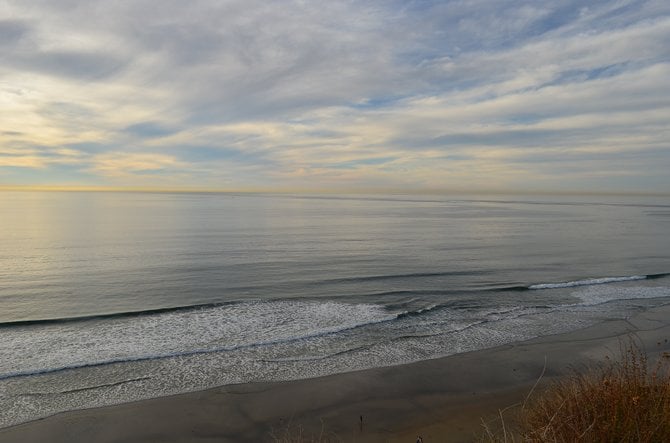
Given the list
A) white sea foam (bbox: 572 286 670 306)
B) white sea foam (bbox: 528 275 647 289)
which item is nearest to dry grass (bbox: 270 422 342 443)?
white sea foam (bbox: 572 286 670 306)

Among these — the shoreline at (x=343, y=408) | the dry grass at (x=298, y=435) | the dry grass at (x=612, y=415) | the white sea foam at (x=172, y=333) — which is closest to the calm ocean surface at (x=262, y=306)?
the white sea foam at (x=172, y=333)

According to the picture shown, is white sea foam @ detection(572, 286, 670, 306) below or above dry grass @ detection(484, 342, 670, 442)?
below

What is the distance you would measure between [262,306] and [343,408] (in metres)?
8.50

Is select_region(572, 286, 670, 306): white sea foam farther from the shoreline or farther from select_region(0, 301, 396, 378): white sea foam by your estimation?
select_region(0, 301, 396, 378): white sea foam

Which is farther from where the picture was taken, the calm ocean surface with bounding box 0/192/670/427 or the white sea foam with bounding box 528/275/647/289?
the white sea foam with bounding box 528/275/647/289

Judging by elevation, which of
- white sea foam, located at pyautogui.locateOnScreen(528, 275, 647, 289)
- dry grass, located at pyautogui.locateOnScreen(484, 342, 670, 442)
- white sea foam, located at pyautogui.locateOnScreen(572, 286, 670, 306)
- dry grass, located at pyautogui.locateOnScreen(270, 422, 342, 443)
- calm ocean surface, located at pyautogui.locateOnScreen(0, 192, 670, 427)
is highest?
dry grass, located at pyautogui.locateOnScreen(484, 342, 670, 442)

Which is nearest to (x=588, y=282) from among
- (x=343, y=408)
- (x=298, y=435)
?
(x=343, y=408)

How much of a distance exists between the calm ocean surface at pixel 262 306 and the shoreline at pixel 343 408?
2.06 ft

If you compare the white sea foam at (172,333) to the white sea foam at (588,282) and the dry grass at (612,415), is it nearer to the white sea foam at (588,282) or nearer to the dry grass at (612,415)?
the dry grass at (612,415)

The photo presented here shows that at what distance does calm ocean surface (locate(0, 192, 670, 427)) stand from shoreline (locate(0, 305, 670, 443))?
2.06 feet

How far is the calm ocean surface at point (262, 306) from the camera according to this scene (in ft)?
35.9

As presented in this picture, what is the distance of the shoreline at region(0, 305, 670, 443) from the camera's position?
805 cm

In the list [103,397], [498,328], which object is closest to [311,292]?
[498,328]

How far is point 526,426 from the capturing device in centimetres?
657
